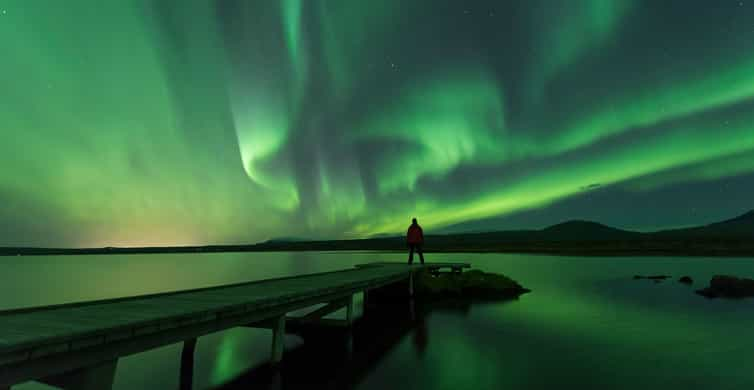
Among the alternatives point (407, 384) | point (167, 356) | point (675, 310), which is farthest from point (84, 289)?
point (675, 310)

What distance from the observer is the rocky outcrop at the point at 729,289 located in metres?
26.6

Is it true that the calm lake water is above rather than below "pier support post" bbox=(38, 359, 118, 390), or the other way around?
below

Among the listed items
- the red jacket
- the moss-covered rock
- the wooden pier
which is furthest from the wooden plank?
the moss-covered rock

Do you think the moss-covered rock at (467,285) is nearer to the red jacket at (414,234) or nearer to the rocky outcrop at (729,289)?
the red jacket at (414,234)

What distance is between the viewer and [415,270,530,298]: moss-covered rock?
86.4 feet

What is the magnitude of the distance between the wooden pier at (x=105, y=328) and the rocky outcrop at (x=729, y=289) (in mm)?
28969

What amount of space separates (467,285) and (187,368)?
19.8m

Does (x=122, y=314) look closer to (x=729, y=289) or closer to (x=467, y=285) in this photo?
(x=467, y=285)

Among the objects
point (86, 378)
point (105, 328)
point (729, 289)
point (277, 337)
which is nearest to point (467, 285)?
point (729, 289)

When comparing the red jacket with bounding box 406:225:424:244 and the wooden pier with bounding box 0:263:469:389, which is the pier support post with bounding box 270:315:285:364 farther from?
the red jacket with bounding box 406:225:424:244

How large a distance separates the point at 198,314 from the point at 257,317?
2.18 meters

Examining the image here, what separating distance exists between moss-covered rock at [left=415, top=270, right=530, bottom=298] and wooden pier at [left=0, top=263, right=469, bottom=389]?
1660 centimetres

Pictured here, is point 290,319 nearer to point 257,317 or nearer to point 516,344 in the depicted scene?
point 257,317

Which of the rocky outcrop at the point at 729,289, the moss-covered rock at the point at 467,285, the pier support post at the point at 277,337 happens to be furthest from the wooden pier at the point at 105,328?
the rocky outcrop at the point at 729,289
